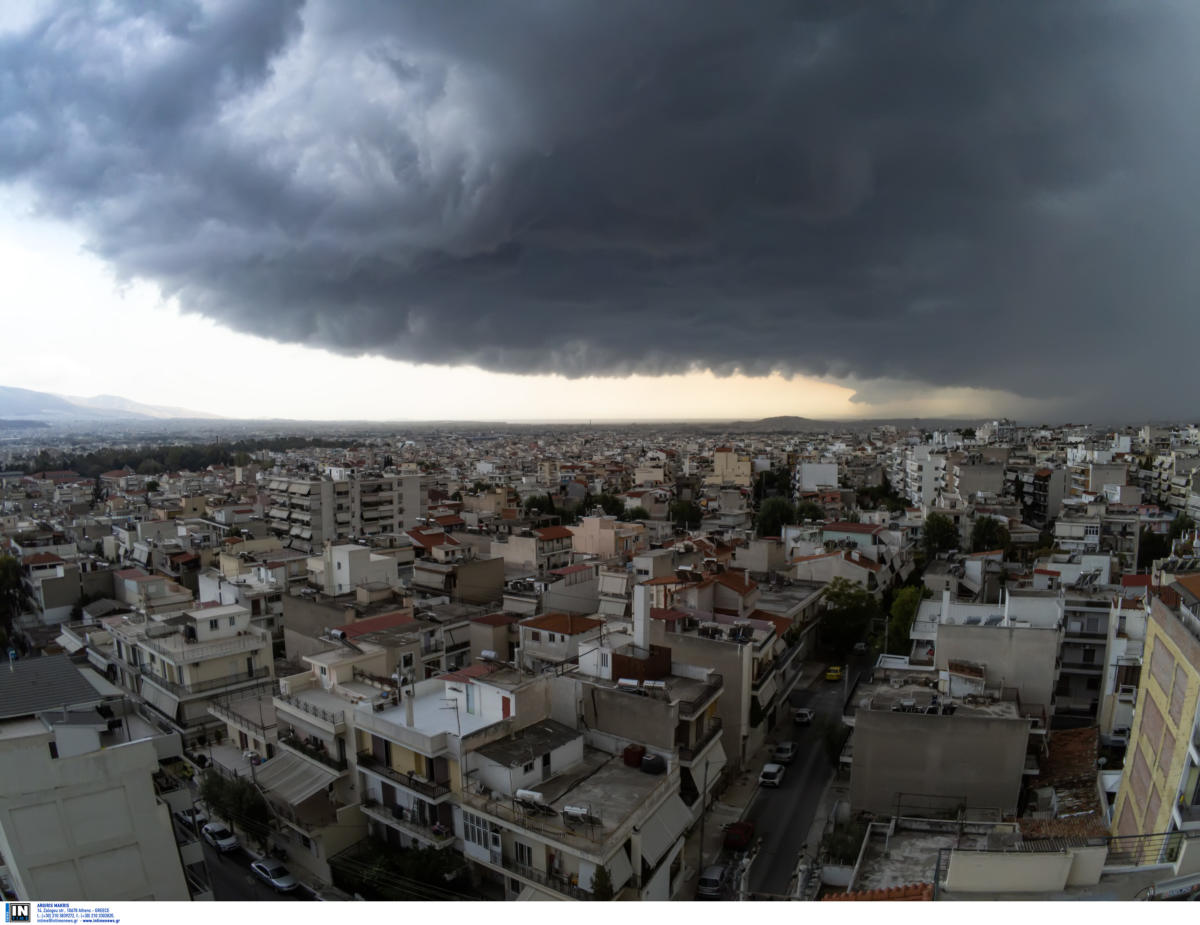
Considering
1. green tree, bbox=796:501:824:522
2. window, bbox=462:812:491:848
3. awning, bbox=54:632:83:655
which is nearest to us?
window, bbox=462:812:491:848

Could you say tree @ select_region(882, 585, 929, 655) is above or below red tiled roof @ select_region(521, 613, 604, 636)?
below

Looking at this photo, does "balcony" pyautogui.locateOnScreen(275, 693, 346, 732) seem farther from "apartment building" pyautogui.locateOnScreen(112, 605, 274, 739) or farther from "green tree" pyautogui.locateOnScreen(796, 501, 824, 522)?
"green tree" pyautogui.locateOnScreen(796, 501, 824, 522)

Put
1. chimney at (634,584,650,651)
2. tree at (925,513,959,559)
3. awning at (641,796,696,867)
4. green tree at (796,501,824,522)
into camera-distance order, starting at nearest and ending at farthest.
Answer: awning at (641,796,696,867) < chimney at (634,584,650,651) < tree at (925,513,959,559) < green tree at (796,501,824,522)

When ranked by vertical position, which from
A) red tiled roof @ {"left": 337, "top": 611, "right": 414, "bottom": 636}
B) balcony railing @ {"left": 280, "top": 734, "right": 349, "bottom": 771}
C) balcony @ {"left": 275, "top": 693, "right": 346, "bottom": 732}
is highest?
red tiled roof @ {"left": 337, "top": 611, "right": 414, "bottom": 636}

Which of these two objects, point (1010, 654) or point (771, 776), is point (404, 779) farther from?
point (1010, 654)

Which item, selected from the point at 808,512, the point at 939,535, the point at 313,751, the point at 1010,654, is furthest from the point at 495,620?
the point at 808,512

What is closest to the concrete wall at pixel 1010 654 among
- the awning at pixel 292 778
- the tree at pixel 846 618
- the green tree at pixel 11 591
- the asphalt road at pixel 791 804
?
the asphalt road at pixel 791 804

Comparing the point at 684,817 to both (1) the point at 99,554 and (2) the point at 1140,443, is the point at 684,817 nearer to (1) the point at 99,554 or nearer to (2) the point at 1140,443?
(1) the point at 99,554

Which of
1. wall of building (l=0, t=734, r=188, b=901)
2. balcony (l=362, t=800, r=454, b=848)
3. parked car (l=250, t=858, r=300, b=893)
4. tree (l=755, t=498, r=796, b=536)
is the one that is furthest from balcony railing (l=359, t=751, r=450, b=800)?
tree (l=755, t=498, r=796, b=536)
